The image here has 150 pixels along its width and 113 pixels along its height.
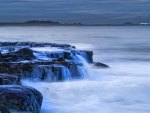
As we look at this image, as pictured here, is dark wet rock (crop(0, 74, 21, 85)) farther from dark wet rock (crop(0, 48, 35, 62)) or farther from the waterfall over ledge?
dark wet rock (crop(0, 48, 35, 62))

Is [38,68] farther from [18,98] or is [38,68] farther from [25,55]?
[18,98]

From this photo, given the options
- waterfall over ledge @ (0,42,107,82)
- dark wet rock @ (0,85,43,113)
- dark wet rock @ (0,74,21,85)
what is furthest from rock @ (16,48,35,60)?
dark wet rock @ (0,85,43,113)

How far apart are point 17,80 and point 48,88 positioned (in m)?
4.08

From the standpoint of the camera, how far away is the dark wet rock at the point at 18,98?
12453 millimetres

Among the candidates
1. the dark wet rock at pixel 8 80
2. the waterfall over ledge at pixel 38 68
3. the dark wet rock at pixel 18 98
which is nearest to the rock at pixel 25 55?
the waterfall over ledge at pixel 38 68

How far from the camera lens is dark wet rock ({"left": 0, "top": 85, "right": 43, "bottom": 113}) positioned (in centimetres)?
1245

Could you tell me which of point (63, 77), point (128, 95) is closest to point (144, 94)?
point (128, 95)

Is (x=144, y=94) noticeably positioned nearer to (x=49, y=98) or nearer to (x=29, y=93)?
(x=49, y=98)

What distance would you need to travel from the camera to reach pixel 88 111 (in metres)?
15.8

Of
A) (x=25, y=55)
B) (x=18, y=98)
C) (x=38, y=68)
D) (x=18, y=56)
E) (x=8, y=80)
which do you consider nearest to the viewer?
(x=18, y=98)

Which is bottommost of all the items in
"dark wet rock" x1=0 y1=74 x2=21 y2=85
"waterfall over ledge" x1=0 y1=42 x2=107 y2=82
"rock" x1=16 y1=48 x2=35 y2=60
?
"waterfall over ledge" x1=0 y1=42 x2=107 y2=82

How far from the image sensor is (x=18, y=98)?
12.6 meters

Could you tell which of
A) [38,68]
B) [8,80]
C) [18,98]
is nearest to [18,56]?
[38,68]

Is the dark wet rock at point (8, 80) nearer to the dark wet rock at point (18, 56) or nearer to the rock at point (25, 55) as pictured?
the dark wet rock at point (18, 56)
